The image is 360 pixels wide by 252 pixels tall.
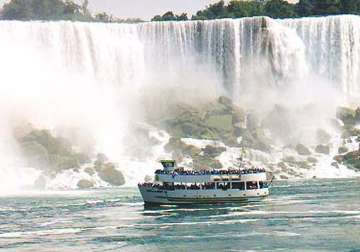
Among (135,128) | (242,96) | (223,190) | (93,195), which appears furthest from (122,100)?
(223,190)

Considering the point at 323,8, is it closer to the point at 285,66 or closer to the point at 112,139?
the point at 285,66

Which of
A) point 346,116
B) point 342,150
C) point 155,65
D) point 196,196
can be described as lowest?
point 196,196

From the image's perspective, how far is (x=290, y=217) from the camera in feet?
241

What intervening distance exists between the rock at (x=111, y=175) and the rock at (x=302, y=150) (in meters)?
24.2

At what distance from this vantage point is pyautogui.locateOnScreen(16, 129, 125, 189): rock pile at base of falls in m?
114

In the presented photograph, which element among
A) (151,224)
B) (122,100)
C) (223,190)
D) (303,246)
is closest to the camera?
(303,246)

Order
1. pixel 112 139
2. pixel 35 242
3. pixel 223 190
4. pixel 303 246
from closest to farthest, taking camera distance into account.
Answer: pixel 303 246
pixel 35 242
pixel 223 190
pixel 112 139

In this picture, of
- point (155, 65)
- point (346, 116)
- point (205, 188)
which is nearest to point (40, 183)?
point (205, 188)

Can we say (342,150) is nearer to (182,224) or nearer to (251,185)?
(251,185)

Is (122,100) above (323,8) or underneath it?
underneath

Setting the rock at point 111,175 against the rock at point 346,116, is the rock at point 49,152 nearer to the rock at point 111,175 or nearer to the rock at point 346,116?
the rock at point 111,175

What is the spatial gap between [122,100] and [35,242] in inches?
2727

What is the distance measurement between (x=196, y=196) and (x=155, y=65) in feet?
169

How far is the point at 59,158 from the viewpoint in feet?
379
